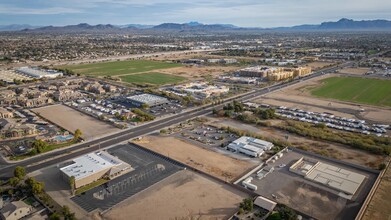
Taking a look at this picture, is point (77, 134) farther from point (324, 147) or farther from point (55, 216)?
point (324, 147)

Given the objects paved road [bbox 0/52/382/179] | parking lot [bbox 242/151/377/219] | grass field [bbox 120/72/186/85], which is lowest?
parking lot [bbox 242/151/377/219]

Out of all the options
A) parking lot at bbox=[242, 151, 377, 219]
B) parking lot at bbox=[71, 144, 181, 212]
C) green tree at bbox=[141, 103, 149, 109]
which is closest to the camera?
parking lot at bbox=[242, 151, 377, 219]

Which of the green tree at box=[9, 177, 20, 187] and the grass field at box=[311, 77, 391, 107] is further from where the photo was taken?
the grass field at box=[311, 77, 391, 107]

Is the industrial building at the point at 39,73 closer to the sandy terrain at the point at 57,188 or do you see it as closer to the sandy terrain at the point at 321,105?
the sandy terrain at the point at 321,105

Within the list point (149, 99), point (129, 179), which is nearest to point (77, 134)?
point (129, 179)

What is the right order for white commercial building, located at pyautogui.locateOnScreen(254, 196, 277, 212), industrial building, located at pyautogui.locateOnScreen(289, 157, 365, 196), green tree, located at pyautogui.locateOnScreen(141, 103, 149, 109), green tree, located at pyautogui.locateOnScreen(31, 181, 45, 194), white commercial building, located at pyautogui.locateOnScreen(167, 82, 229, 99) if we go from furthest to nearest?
1. white commercial building, located at pyautogui.locateOnScreen(167, 82, 229, 99)
2. green tree, located at pyautogui.locateOnScreen(141, 103, 149, 109)
3. industrial building, located at pyautogui.locateOnScreen(289, 157, 365, 196)
4. green tree, located at pyautogui.locateOnScreen(31, 181, 45, 194)
5. white commercial building, located at pyautogui.locateOnScreen(254, 196, 277, 212)

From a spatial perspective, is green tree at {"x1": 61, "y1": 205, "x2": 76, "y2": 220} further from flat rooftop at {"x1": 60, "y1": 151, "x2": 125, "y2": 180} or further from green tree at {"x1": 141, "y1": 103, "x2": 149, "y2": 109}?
green tree at {"x1": 141, "y1": 103, "x2": 149, "y2": 109}

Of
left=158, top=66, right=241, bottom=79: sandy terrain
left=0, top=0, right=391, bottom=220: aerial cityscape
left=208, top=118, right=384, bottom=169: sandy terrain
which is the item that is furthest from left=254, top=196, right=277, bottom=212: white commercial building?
left=158, top=66, right=241, bottom=79: sandy terrain

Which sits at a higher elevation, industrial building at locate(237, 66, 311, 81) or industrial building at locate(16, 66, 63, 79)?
industrial building at locate(16, 66, 63, 79)

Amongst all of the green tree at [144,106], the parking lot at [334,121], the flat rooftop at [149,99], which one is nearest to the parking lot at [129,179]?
the green tree at [144,106]
